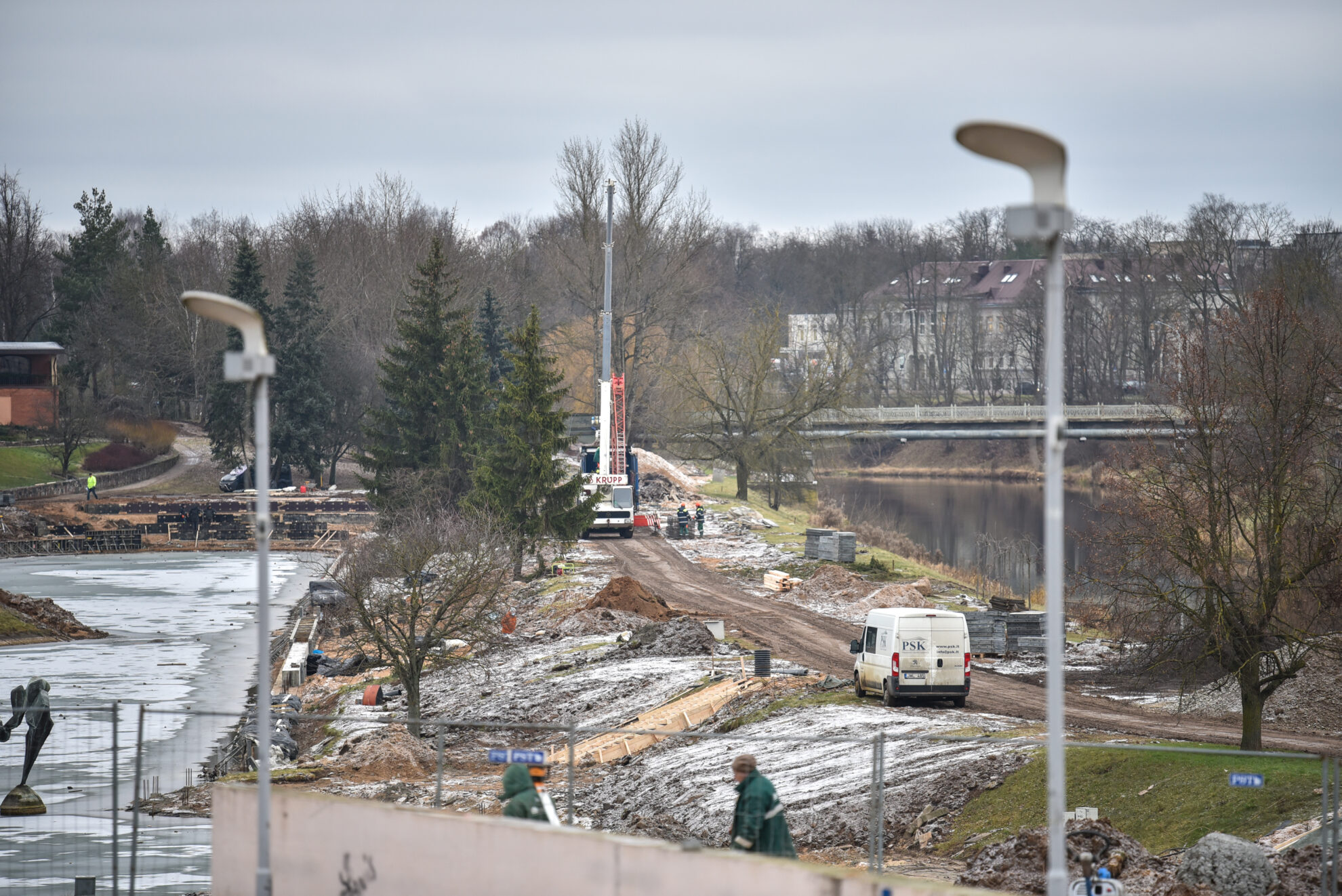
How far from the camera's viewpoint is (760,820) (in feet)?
34.9

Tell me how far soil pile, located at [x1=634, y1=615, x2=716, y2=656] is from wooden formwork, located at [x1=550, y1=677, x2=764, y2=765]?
445 centimetres

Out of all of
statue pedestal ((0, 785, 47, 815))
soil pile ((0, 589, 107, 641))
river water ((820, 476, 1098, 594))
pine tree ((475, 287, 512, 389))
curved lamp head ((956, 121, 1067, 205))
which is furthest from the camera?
pine tree ((475, 287, 512, 389))

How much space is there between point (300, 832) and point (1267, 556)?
1494 centimetres

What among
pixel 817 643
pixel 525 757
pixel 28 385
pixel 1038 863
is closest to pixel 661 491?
pixel 817 643

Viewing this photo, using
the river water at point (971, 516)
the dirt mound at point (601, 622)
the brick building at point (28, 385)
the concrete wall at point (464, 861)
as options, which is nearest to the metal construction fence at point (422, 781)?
the concrete wall at point (464, 861)

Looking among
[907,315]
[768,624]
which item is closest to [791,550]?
[768,624]

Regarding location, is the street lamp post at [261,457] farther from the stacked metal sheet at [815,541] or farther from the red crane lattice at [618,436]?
the red crane lattice at [618,436]

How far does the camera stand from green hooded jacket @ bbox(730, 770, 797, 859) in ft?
34.8

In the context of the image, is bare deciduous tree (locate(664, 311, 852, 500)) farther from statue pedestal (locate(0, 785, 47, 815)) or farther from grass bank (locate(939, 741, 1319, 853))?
statue pedestal (locate(0, 785, 47, 815))

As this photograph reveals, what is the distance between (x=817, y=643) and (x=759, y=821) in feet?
82.0

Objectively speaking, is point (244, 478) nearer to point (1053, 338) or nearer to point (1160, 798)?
point (1160, 798)

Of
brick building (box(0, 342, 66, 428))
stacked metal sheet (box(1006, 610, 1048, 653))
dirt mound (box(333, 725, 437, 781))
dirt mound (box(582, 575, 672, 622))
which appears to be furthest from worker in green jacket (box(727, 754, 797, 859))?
brick building (box(0, 342, 66, 428))

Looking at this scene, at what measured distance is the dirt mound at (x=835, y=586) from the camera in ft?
139

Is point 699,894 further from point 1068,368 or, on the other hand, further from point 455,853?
point 1068,368
